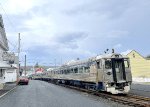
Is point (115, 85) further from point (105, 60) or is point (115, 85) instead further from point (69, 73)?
point (69, 73)

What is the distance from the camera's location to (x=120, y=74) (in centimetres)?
2934

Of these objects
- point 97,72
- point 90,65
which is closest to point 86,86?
point 90,65

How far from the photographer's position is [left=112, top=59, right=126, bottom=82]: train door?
29016 millimetres

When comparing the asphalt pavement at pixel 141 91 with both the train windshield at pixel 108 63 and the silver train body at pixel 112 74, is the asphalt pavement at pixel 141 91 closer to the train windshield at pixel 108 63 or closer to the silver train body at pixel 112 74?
the silver train body at pixel 112 74

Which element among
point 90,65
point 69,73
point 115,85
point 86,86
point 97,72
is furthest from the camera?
point 69,73

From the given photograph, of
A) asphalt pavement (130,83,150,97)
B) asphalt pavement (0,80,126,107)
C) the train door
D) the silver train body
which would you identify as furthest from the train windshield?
asphalt pavement (130,83,150,97)

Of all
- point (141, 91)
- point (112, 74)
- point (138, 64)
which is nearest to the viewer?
point (112, 74)

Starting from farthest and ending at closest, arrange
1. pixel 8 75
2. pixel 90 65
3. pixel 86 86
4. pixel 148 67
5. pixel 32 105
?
pixel 148 67
pixel 8 75
pixel 86 86
pixel 90 65
pixel 32 105

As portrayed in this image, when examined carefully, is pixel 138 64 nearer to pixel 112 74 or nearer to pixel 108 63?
pixel 108 63

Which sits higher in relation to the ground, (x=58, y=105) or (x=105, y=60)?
(x=105, y=60)

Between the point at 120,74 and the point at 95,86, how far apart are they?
3.50m

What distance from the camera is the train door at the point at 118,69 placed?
29.0 meters

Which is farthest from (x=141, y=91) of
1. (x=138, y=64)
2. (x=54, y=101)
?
(x=138, y=64)

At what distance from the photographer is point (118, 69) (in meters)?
29.5
